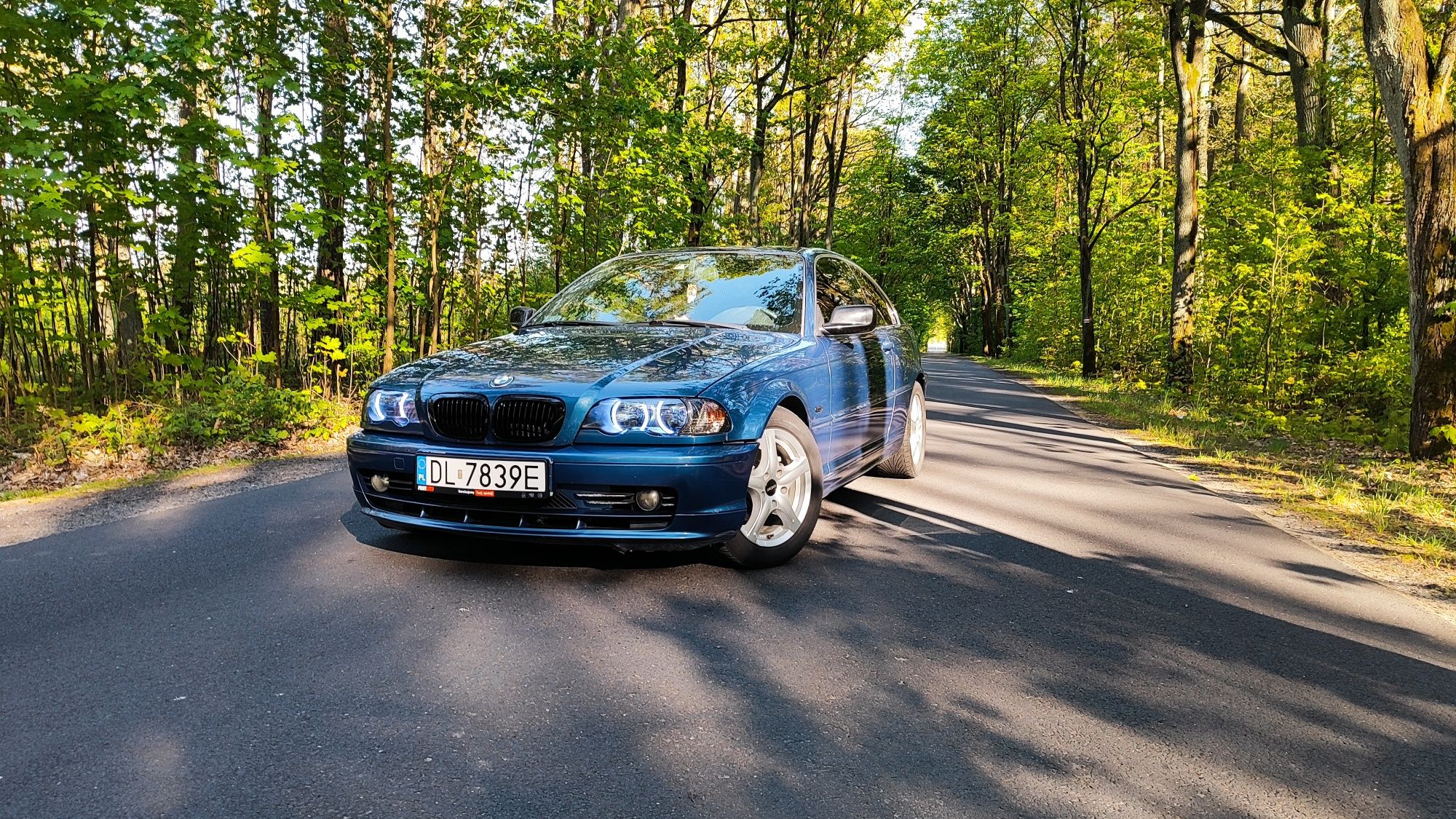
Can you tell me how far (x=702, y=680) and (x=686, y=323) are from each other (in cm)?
227

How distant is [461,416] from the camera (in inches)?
137

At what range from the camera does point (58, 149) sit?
5984 millimetres

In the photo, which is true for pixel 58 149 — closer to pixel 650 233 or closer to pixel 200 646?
pixel 200 646

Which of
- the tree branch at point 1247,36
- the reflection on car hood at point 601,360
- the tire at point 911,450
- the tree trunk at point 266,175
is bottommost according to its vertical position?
the tire at point 911,450

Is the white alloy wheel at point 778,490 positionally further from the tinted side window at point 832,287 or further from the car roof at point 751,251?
the car roof at point 751,251

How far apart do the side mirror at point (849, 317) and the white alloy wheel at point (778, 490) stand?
96cm

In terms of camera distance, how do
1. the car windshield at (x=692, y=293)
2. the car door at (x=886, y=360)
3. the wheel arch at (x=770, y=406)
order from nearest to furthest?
the wheel arch at (x=770, y=406) < the car windshield at (x=692, y=293) < the car door at (x=886, y=360)

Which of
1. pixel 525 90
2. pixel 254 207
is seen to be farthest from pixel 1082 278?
pixel 254 207

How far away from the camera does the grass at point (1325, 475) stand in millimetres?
5082

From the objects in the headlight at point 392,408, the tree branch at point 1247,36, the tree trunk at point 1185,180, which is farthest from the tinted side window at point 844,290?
the tree branch at point 1247,36

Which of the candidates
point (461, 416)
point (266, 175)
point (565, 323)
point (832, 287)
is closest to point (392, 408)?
point (461, 416)

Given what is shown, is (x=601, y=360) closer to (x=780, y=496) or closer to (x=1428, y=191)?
(x=780, y=496)

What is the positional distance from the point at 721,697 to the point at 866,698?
457 millimetres

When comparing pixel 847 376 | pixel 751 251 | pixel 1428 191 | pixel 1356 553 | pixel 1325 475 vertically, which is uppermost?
pixel 1428 191
